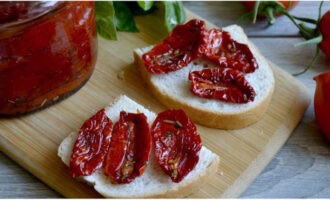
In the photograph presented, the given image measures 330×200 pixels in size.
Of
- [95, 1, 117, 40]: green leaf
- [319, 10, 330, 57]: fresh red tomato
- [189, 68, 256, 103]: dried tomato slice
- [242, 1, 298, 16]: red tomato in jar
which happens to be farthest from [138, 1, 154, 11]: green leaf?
[319, 10, 330, 57]: fresh red tomato

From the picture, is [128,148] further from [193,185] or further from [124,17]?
[124,17]

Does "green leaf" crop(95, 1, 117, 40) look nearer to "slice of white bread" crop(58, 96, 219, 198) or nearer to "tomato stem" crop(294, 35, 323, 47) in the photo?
"slice of white bread" crop(58, 96, 219, 198)

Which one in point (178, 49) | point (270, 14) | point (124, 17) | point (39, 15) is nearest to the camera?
point (39, 15)

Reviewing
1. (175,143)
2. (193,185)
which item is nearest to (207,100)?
(175,143)

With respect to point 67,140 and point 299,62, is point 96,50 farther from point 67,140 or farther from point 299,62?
point 299,62

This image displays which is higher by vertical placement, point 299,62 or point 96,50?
point 96,50

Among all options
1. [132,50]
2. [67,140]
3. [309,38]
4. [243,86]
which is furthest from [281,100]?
[67,140]
